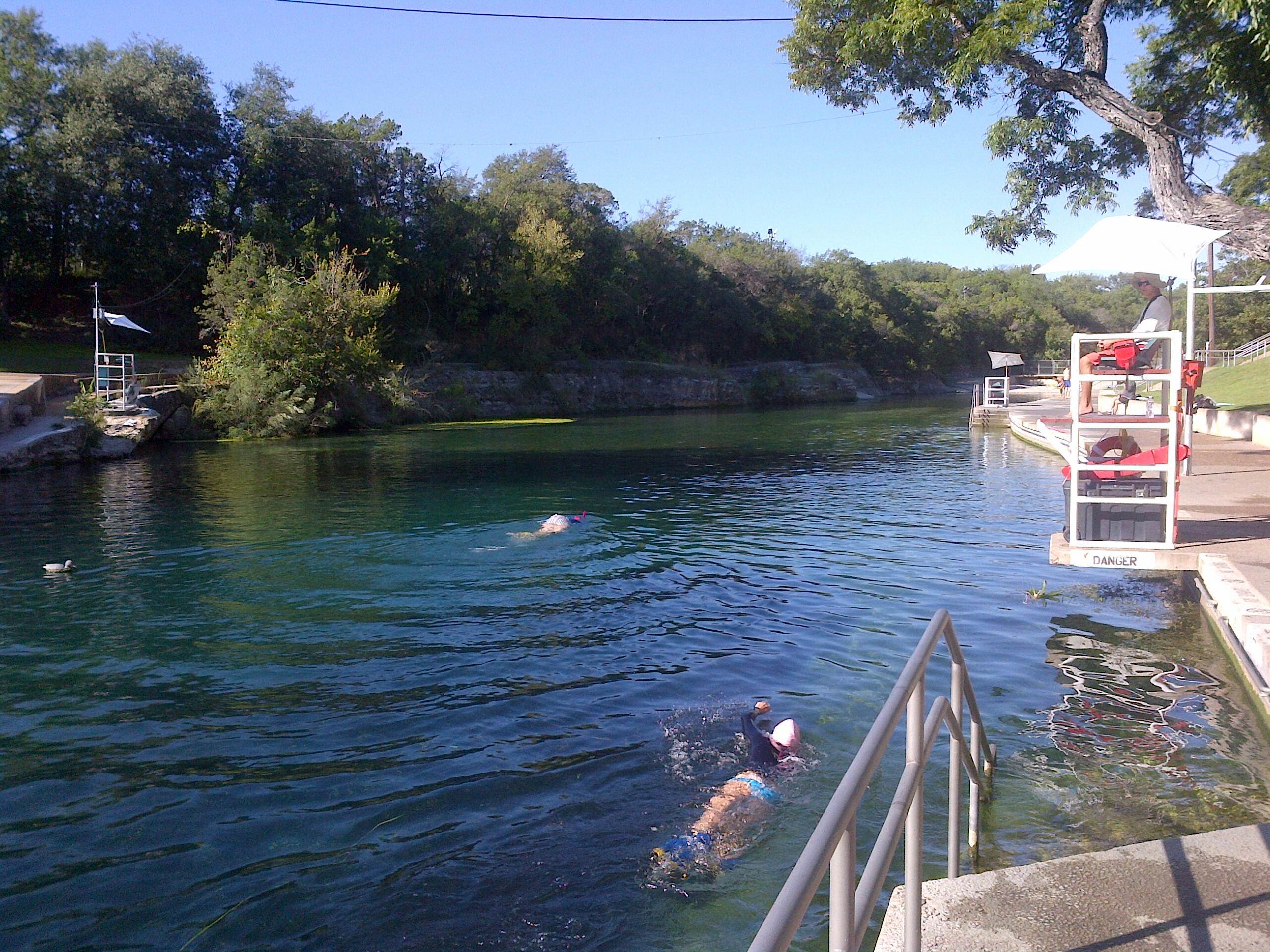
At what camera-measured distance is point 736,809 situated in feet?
18.8

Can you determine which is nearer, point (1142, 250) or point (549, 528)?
point (1142, 250)

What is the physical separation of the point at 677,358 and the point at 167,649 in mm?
67145

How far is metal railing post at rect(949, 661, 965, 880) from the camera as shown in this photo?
403 centimetres

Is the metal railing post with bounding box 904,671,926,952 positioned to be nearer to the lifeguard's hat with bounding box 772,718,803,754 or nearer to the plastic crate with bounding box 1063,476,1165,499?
the lifeguard's hat with bounding box 772,718,803,754

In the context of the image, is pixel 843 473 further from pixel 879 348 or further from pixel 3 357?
pixel 879 348

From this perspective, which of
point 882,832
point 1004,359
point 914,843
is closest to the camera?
point 882,832

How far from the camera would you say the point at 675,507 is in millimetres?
18250

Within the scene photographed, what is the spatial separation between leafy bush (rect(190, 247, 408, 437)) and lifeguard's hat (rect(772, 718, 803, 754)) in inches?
1248

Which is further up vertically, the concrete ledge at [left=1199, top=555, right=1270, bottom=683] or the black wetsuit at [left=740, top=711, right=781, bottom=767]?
the concrete ledge at [left=1199, top=555, right=1270, bottom=683]

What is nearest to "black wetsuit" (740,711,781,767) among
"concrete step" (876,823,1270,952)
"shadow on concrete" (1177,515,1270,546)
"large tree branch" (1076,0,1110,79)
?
"concrete step" (876,823,1270,952)

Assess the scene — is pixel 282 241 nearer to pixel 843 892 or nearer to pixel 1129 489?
pixel 1129 489

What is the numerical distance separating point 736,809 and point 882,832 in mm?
3341

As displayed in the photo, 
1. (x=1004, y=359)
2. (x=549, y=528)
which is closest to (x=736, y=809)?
(x=549, y=528)

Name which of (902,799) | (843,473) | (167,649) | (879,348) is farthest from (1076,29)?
(879,348)
